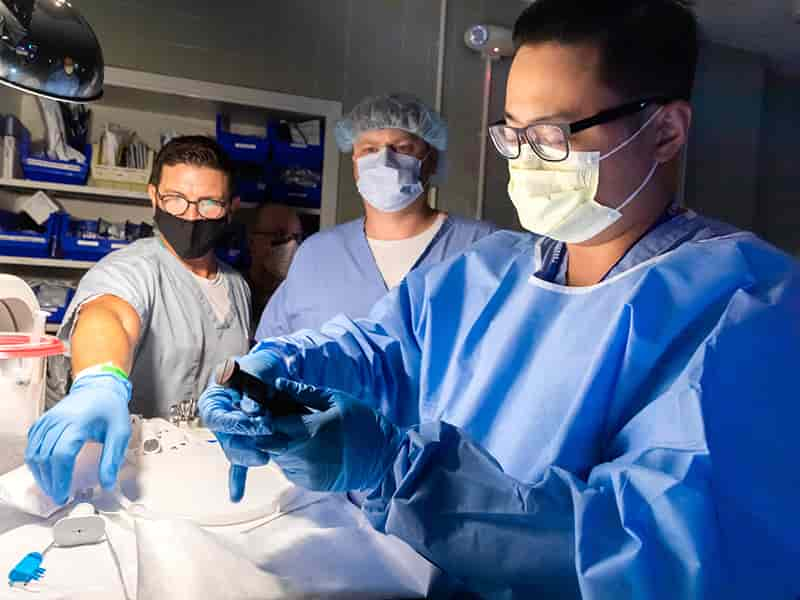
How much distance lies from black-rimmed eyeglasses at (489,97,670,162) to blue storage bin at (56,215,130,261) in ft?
7.26

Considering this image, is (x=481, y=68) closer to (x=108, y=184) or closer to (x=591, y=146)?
(x=108, y=184)

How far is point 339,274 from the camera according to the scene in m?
2.13

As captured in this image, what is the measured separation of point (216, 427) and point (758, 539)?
2.03ft

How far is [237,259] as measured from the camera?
9.80 ft

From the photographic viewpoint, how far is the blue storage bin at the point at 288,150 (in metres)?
3.06

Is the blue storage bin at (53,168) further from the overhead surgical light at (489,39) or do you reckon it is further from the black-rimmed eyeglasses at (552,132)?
the black-rimmed eyeglasses at (552,132)

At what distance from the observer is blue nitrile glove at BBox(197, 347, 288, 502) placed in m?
0.84

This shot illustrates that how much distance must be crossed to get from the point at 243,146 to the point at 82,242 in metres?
0.77

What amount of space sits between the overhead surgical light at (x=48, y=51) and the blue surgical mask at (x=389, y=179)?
108cm

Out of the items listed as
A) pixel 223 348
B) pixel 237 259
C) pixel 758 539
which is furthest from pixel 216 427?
pixel 237 259

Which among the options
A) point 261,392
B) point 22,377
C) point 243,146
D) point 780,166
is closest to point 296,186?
point 243,146

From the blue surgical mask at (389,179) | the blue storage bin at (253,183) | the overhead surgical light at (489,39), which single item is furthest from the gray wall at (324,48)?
the blue surgical mask at (389,179)

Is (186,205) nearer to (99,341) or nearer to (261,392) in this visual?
(99,341)

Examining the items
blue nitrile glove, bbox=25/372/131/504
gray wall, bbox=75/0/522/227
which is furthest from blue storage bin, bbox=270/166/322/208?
blue nitrile glove, bbox=25/372/131/504
